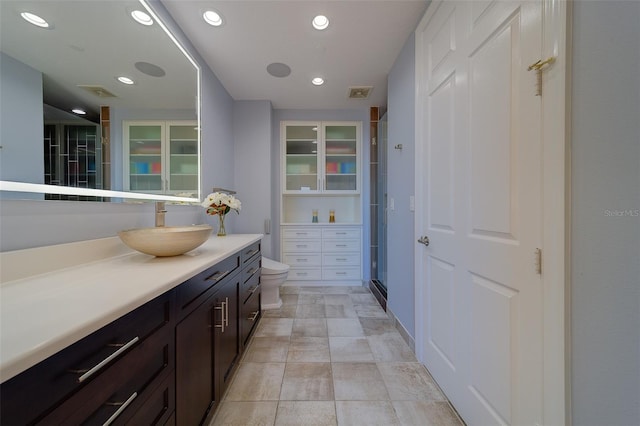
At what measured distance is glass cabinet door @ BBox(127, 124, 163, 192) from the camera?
4.56 feet

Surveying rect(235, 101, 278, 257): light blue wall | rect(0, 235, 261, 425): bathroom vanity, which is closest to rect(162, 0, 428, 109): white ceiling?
rect(235, 101, 278, 257): light blue wall

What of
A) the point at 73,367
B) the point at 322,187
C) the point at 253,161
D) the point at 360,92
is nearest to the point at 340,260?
the point at 322,187

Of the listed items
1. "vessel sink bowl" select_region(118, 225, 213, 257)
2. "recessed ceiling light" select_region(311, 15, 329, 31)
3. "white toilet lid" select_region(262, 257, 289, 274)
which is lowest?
"white toilet lid" select_region(262, 257, 289, 274)

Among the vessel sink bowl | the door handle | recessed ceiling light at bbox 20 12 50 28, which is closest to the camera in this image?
recessed ceiling light at bbox 20 12 50 28

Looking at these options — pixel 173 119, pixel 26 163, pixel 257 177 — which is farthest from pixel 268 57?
pixel 26 163

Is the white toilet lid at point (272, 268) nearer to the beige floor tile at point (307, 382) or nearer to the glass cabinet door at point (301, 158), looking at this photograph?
the beige floor tile at point (307, 382)

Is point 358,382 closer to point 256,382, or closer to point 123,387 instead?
point 256,382

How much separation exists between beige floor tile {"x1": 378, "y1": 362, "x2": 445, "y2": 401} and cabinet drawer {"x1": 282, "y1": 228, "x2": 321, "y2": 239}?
6.26ft

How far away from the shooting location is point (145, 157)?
150 cm

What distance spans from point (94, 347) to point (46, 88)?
110 cm

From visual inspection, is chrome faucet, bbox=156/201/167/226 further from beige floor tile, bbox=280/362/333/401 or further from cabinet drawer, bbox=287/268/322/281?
cabinet drawer, bbox=287/268/322/281

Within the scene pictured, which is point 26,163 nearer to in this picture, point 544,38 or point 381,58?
point 544,38

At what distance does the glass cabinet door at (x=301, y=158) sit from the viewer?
11.2ft
